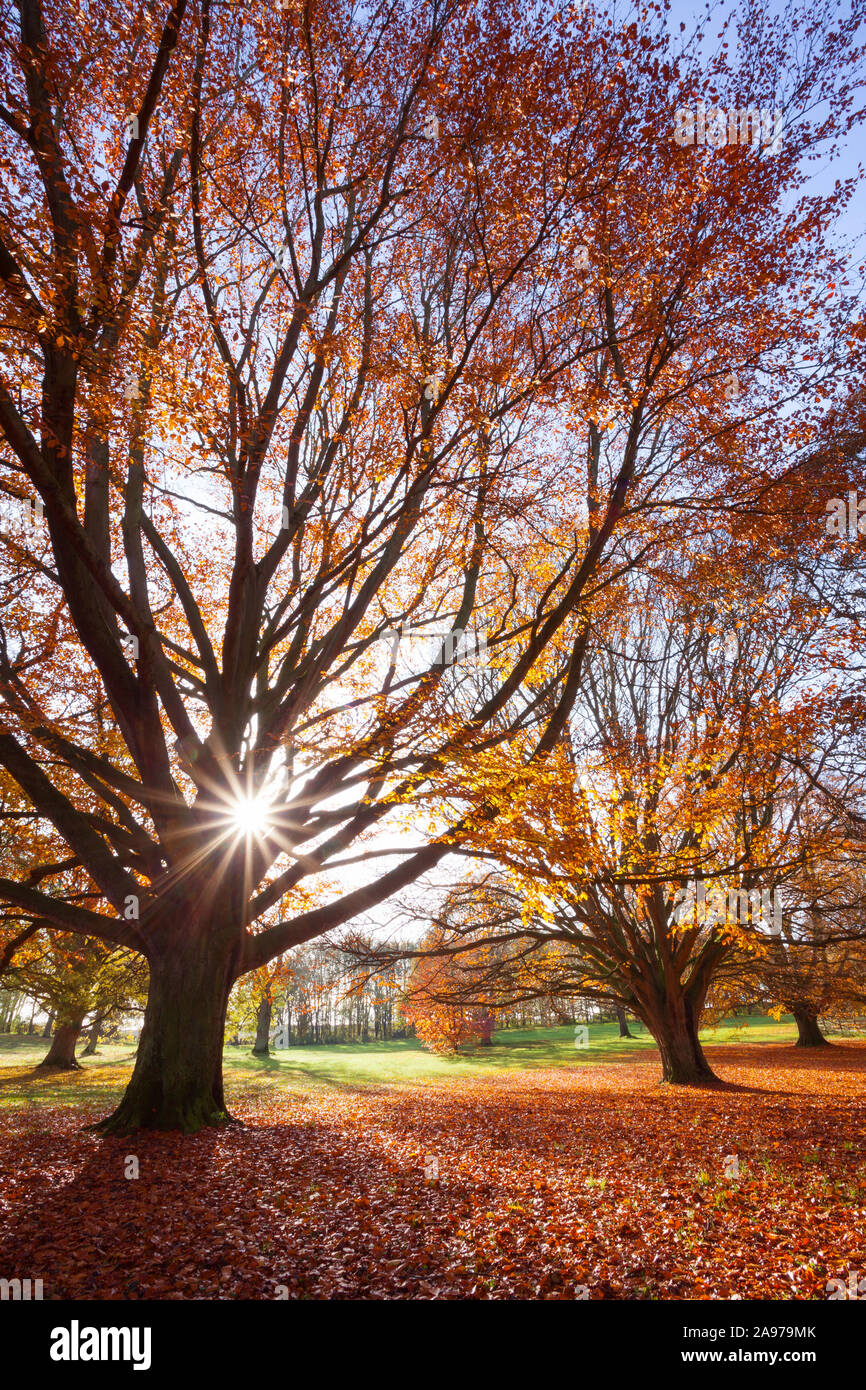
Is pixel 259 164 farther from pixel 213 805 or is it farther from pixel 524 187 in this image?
pixel 213 805

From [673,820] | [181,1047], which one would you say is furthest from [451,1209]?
[673,820]

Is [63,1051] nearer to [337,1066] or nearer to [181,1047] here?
[337,1066]

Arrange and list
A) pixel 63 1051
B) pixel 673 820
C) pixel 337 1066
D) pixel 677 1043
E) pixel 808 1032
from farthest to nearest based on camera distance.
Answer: pixel 337 1066 < pixel 808 1032 < pixel 63 1051 < pixel 677 1043 < pixel 673 820

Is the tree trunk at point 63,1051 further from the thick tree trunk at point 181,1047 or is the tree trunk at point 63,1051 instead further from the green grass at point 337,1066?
the thick tree trunk at point 181,1047

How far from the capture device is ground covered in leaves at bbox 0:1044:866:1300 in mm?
3883

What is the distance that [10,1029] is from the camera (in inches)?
2574

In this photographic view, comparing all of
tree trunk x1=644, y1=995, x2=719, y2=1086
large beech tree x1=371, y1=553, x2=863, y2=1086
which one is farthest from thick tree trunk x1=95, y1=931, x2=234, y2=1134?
tree trunk x1=644, y1=995, x2=719, y2=1086

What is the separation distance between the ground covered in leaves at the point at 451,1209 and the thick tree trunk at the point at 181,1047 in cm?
41

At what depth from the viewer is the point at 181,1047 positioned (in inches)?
311

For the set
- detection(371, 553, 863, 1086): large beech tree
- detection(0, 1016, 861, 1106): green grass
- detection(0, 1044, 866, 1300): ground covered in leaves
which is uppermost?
detection(371, 553, 863, 1086): large beech tree

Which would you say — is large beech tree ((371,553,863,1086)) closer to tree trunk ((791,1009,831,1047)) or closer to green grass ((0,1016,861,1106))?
green grass ((0,1016,861,1106))

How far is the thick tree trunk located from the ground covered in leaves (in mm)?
407

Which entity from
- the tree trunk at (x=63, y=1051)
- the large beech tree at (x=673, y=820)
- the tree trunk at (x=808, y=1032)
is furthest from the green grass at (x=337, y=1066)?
the large beech tree at (x=673, y=820)

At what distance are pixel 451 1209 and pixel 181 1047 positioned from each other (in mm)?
4253
